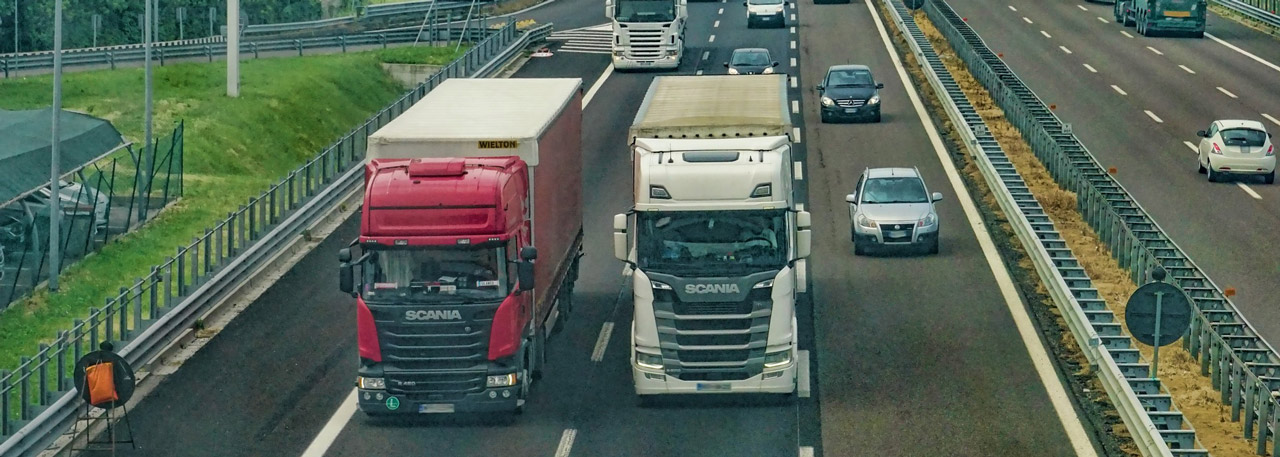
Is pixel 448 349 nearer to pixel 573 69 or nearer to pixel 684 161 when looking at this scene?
pixel 684 161

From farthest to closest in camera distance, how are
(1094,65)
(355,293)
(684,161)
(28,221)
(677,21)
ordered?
(1094,65) → (677,21) → (28,221) → (684,161) → (355,293)

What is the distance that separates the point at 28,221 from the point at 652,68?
3113 centimetres

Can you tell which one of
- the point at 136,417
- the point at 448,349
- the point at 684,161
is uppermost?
the point at 684,161

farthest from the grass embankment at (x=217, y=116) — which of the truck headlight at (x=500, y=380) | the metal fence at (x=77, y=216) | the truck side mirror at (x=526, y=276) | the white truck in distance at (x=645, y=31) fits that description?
the truck side mirror at (x=526, y=276)

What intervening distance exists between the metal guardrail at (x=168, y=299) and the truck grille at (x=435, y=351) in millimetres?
4626

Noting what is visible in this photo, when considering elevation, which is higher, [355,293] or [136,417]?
[355,293]

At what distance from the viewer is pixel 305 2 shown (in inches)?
4018

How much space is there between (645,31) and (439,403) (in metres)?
38.3

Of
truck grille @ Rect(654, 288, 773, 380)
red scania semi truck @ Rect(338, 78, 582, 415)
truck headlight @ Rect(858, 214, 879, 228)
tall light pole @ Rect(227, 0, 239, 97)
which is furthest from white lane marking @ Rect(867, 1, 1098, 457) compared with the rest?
tall light pole @ Rect(227, 0, 239, 97)

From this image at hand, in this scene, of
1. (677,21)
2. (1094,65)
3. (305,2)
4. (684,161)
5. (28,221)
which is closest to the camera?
(684,161)

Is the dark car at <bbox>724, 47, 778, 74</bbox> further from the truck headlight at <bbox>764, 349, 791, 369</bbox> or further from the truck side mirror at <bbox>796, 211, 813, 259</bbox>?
the truck headlight at <bbox>764, 349, 791, 369</bbox>

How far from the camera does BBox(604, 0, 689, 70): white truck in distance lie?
59838mm

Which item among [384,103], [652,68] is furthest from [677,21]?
[384,103]

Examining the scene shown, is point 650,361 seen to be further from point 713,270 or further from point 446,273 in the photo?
point 446,273
